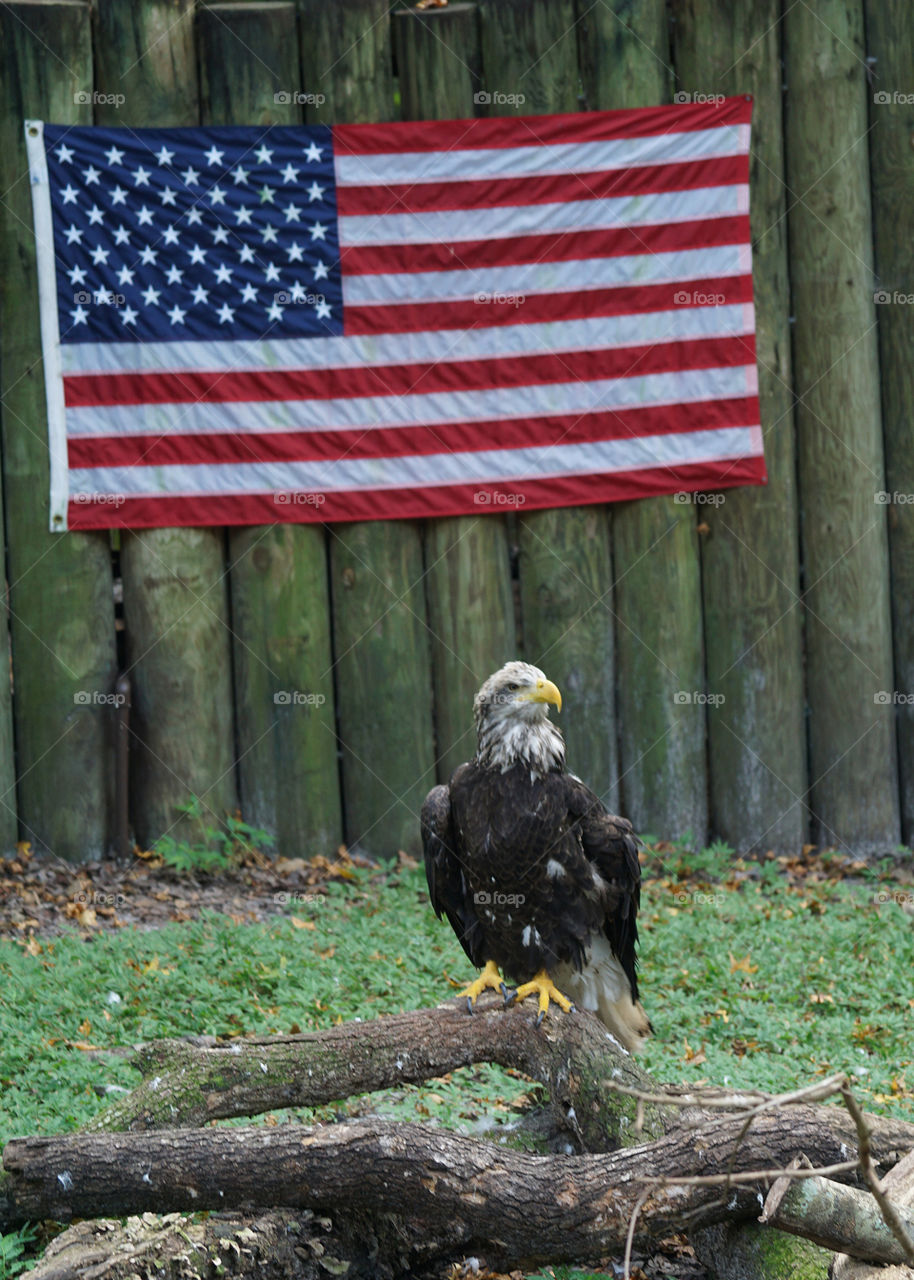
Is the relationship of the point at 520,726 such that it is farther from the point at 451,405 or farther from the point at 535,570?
the point at 451,405

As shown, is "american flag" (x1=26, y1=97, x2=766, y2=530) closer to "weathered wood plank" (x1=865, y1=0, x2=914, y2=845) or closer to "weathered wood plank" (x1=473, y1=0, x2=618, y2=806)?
"weathered wood plank" (x1=473, y1=0, x2=618, y2=806)

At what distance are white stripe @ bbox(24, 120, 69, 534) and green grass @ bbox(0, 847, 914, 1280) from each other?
8.45 feet

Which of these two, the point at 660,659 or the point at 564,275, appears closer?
the point at 564,275

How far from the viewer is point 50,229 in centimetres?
716

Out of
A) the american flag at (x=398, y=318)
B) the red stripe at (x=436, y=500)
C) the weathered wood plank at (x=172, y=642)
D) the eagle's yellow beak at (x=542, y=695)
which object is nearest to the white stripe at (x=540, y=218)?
the american flag at (x=398, y=318)

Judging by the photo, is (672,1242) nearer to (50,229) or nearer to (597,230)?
(597,230)

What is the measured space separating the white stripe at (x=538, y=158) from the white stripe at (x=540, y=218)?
0.61ft

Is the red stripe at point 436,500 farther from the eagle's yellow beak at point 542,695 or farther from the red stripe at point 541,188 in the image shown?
the eagle's yellow beak at point 542,695

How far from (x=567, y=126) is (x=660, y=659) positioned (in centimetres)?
322

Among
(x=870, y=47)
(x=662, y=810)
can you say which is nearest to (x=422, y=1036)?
(x=662, y=810)

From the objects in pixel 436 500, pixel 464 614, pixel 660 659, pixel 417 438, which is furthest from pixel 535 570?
pixel 417 438

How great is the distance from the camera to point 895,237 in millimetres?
7438

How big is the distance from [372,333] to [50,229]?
1.94m

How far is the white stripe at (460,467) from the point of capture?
7.28 m
